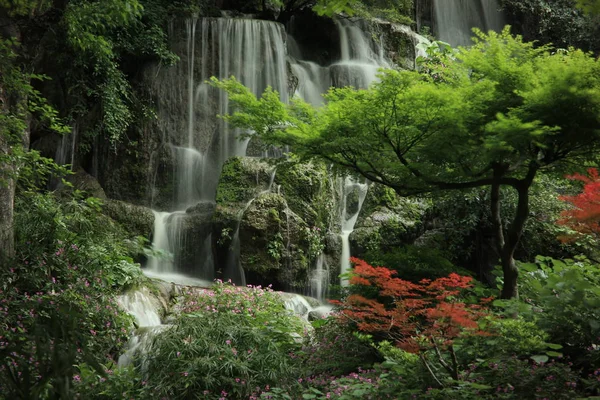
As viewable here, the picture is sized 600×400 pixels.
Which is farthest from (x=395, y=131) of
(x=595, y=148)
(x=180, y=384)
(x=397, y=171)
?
(x=180, y=384)

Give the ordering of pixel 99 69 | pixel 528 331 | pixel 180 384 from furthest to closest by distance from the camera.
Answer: pixel 99 69 < pixel 180 384 < pixel 528 331

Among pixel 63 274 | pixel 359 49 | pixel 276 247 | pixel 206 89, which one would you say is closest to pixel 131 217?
pixel 276 247

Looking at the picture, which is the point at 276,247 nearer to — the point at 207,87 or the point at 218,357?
the point at 218,357

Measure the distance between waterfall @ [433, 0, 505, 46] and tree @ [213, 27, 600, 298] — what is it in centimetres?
1603

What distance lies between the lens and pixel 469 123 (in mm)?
5520

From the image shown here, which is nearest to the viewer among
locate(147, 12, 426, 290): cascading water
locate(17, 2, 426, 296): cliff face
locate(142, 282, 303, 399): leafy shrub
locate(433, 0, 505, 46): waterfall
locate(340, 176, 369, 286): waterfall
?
locate(142, 282, 303, 399): leafy shrub

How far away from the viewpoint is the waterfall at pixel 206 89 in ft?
46.4

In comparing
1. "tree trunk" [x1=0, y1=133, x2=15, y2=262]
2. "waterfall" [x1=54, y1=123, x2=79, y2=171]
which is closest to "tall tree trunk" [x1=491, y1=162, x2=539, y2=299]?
"tree trunk" [x1=0, y1=133, x2=15, y2=262]

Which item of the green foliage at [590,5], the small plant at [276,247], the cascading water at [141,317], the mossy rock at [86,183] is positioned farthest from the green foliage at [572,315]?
the mossy rock at [86,183]

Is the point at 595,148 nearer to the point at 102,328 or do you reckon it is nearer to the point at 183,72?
the point at 102,328

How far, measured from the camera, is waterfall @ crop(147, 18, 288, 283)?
46.4 ft

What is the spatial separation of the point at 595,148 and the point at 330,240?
6134mm

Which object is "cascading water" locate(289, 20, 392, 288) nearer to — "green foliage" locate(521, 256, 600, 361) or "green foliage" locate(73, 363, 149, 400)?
"green foliage" locate(73, 363, 149, 400)

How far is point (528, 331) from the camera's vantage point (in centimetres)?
395
